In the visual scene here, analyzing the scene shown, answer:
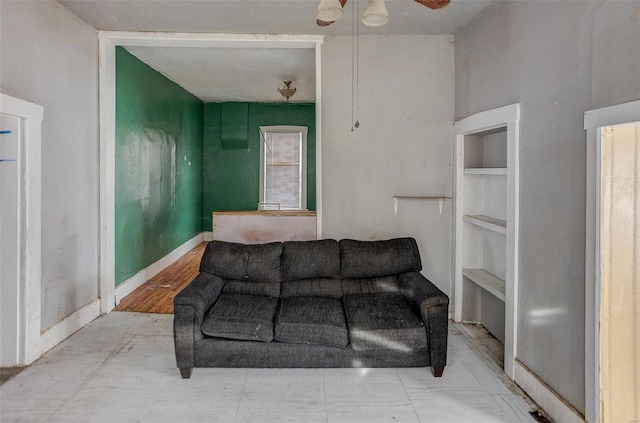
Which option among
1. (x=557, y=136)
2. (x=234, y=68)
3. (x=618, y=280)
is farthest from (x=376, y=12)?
(x=234, y=68)

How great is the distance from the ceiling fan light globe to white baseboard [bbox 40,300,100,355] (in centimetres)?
313

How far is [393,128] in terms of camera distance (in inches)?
156

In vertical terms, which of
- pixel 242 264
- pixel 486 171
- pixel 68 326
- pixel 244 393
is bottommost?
pixel 244 393

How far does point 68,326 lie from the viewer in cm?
343

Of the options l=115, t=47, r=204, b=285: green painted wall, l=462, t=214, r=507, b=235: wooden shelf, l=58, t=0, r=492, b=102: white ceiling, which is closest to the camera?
l=462, t=214, r=507, b=235: wooden shelf

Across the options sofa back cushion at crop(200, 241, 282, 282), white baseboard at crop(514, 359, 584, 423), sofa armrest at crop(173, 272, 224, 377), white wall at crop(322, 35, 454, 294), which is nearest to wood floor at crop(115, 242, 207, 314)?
sofa back cushion at crop(200, 241, 282, 282)

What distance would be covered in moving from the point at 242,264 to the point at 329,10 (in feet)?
6.92

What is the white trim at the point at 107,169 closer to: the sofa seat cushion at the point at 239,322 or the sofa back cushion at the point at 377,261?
the sofa seat cushion at the point at 239,322

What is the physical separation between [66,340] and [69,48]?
251 centimetres

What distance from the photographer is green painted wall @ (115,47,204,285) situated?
441cm

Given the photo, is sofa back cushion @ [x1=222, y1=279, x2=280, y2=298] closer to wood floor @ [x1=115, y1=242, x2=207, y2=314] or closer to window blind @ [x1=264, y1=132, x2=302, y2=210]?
wood floor @ [x1=115, y1=242, x2=207, y2=314]

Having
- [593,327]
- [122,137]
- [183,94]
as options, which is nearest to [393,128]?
[593,327]

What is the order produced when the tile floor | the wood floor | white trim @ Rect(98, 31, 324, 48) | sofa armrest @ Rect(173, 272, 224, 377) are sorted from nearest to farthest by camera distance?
1. the tile floor
2. sofa armrest @ Rect(173, 272, 224, 377)
3. white trim @ Rect(98, 31, 324, 48)
4. the wood floor

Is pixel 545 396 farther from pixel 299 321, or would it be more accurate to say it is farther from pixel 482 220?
pixel 299 321
